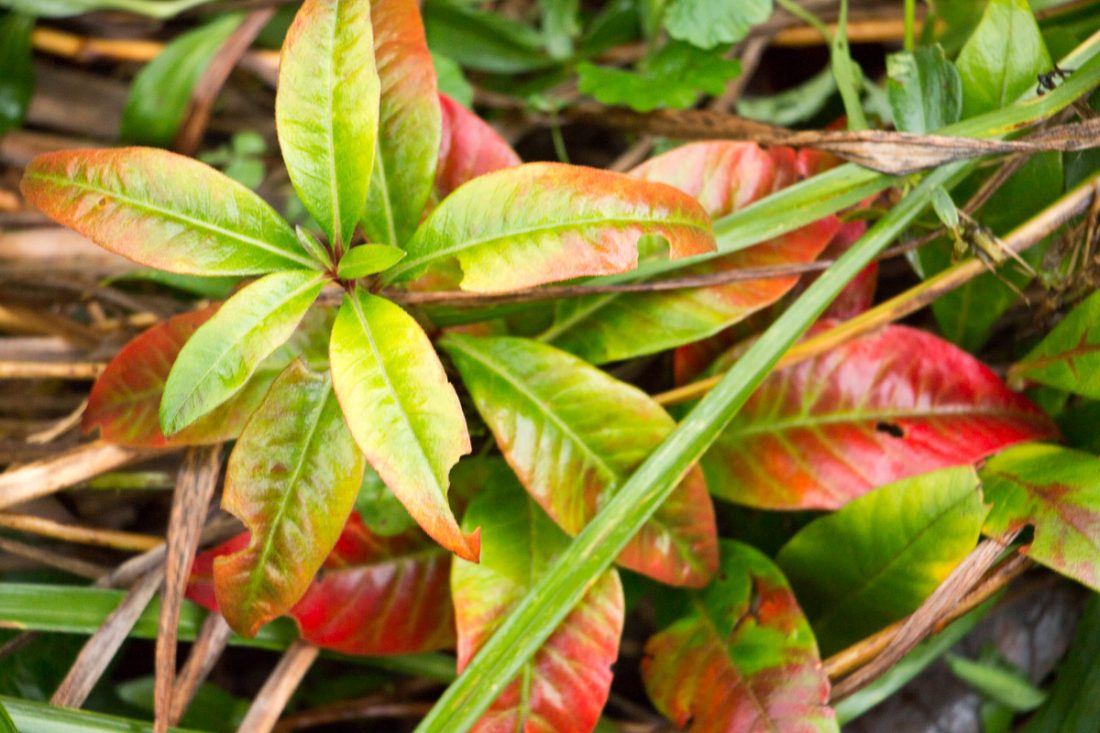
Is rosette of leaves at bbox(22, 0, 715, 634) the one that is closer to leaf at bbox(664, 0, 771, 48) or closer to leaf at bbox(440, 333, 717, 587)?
leaf at bbox(440, 333, 717, 587)

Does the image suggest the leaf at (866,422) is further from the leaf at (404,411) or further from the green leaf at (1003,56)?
the leaf at (404,411)

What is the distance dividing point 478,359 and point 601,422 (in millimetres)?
143

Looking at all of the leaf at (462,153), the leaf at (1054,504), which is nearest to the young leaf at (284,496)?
the leaf at (462,153)

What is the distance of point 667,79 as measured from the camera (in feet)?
3.82

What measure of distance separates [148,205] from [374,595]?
498 millimetres

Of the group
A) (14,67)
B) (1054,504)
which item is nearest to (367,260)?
(1054,504)

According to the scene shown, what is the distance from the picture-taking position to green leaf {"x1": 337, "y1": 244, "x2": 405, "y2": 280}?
0.74 metres

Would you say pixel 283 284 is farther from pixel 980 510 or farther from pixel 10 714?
pixel 980 510

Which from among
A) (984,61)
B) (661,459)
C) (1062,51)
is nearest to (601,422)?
(661,459)

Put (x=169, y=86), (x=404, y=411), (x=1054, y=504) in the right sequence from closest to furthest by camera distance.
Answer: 1. (x=404, y=411)
2. (x=1054, y=504)
3. (x=169, y=86)

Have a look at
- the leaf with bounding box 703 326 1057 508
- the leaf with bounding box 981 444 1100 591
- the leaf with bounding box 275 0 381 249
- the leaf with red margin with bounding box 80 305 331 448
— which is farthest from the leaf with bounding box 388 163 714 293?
the leaf with bounding box 981 444 1100 591

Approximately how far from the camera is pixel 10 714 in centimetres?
87

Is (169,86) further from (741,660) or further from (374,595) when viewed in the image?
(741,660)

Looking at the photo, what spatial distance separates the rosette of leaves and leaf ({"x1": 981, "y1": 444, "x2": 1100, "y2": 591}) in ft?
1.48
